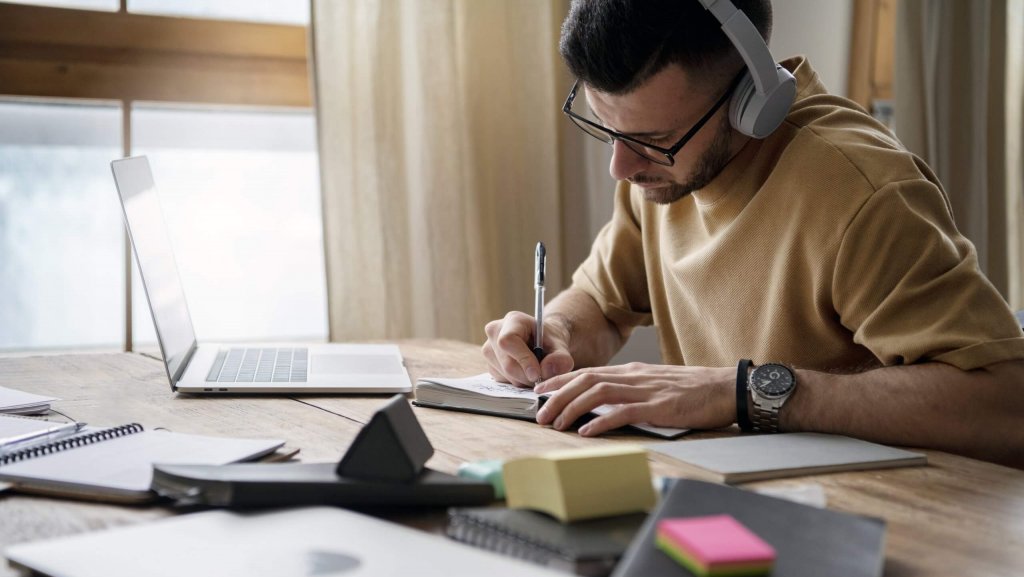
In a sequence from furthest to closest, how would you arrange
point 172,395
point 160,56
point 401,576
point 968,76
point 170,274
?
point 968,76
point 160,56
point 170,274
point 172,395
point 401,576

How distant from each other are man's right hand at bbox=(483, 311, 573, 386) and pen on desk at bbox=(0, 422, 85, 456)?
0.57 m

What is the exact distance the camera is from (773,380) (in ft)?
3.70

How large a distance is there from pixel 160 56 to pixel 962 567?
7.35 ft

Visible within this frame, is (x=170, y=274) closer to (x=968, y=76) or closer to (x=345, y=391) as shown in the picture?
(x=345, y=391)

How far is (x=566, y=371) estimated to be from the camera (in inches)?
54.8

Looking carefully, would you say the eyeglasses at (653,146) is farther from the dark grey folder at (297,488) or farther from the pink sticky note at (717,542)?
the pink sticky note at (717,542)

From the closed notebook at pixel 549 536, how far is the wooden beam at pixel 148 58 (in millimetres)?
1999

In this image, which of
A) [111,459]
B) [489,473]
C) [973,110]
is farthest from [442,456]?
[973,110]

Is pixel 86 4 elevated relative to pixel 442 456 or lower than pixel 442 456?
elevated

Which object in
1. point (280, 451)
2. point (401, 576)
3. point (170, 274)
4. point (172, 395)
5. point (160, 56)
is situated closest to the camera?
point (401, 576)

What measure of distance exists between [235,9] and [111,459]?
6.10 feet

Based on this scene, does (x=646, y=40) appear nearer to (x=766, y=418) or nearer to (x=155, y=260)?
(x=766, y=418)

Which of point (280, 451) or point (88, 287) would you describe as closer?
point (280, 451)

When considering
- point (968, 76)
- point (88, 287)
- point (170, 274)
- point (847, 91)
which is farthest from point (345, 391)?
point (968, 76)
